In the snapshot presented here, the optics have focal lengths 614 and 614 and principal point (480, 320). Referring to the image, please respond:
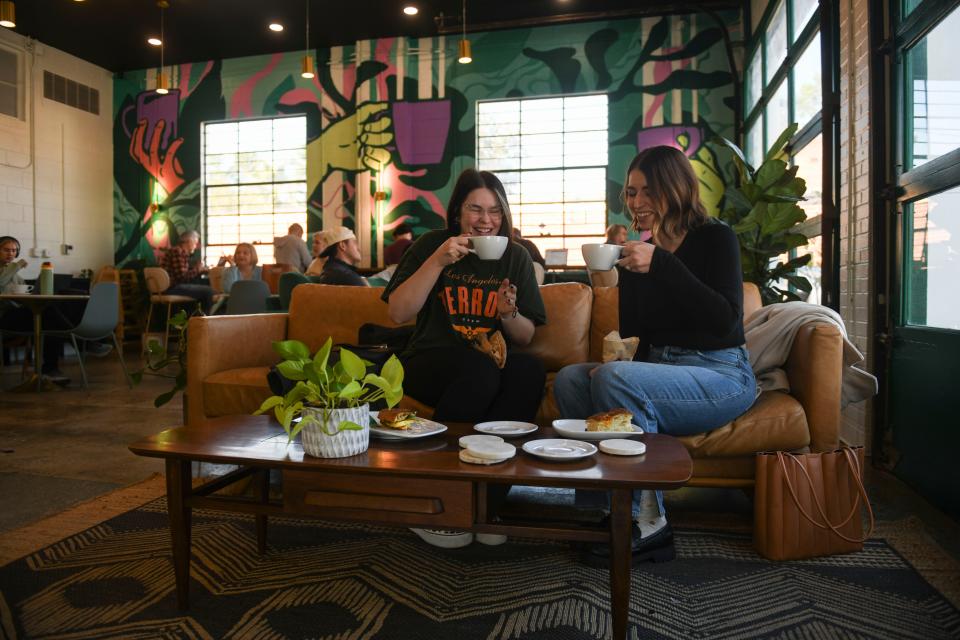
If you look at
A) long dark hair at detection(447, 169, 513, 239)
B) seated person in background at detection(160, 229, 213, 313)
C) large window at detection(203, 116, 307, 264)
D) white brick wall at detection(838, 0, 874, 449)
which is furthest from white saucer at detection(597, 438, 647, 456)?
large window at detection(203, 116, 307, 264)

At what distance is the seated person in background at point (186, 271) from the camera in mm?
7246

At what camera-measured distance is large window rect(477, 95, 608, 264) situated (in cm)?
700

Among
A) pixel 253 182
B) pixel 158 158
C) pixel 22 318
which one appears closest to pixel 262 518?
pixel 22 318

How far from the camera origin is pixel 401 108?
7352mm

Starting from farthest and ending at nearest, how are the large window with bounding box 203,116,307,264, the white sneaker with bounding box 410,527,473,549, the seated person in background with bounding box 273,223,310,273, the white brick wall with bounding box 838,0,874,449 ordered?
the large window with bounding box 203,116,307,264 → the seated person in background with bounding box 273,223,310,273 → the white brick wall with bounding box 838,0,874,449 → the white sneaker with bounding box 410,527,473,549

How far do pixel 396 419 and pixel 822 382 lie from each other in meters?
1.29

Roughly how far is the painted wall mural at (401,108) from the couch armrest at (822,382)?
4328mm

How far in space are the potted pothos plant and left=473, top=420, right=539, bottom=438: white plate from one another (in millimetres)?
285

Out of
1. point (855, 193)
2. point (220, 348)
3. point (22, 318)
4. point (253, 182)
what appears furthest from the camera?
point (253, 182)

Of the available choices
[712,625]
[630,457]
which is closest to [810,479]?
[712,625]

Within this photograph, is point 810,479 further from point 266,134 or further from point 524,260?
point 266,134

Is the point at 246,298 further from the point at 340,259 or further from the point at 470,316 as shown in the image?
the point at 470,316

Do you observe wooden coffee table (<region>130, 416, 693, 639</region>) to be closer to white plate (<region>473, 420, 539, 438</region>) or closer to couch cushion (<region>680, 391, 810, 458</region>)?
white plate (<region>473, 420, 539, 438</region>)

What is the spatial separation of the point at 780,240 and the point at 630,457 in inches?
112
